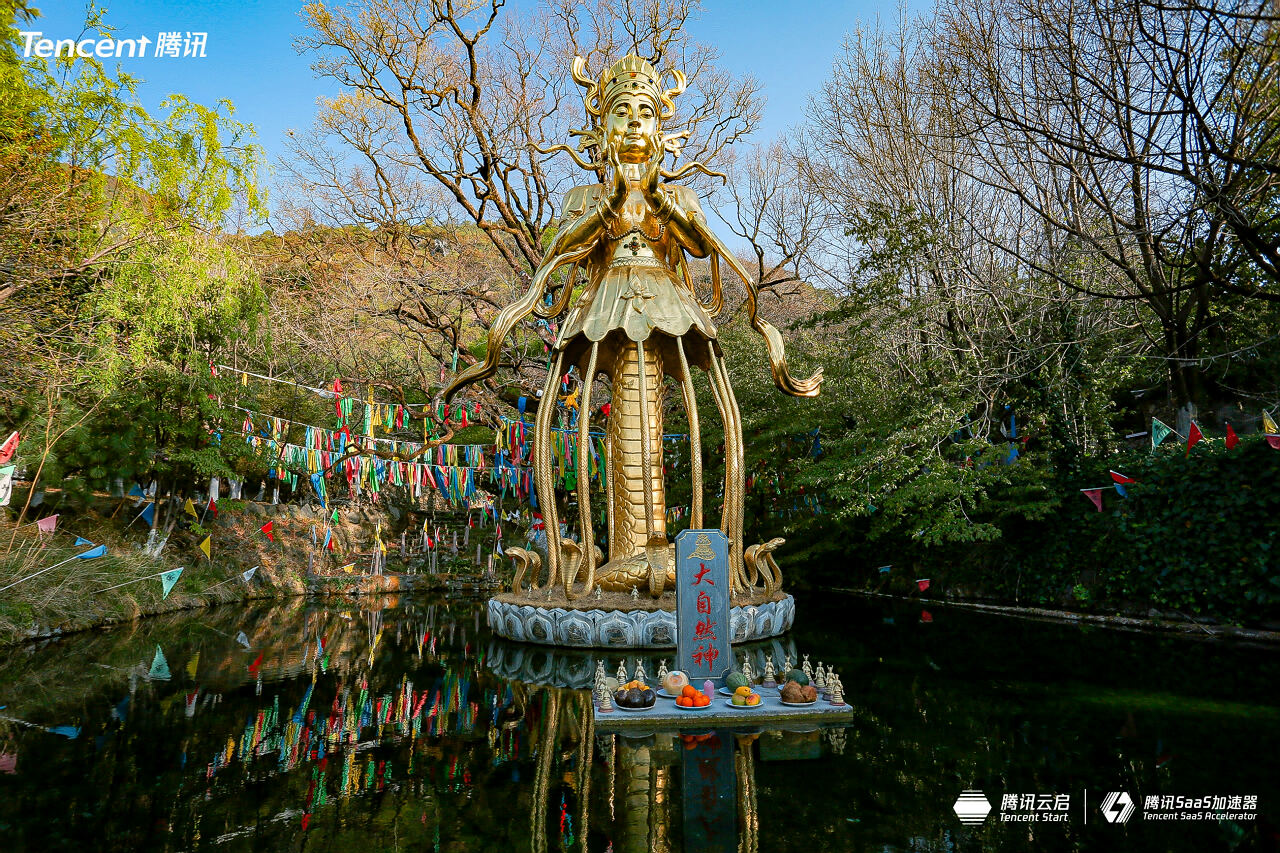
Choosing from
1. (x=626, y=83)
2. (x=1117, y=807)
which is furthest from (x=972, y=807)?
(x=626, y=83)

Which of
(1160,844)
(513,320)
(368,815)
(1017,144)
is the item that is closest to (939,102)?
(1017,144)

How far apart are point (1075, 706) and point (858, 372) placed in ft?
21.1

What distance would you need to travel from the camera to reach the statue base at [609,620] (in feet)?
21.8

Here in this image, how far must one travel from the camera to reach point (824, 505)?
39.5 ft

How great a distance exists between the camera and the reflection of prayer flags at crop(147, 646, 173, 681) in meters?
Result: 5.92

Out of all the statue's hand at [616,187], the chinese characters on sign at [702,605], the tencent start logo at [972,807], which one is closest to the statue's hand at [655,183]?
the statue's hand at [616,187]

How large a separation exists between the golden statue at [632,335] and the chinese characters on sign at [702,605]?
192 centimetres

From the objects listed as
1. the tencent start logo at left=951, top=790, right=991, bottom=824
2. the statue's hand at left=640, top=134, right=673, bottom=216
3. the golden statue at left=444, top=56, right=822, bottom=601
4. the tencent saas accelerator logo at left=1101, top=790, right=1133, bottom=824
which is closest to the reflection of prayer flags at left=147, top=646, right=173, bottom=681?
the golden statue at left=444, top=56, right=822, bottom=601

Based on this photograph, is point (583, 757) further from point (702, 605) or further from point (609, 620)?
point (609, 620)

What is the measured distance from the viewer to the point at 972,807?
3.08 m

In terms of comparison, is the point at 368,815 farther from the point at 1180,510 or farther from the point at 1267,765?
the point at 1180,510

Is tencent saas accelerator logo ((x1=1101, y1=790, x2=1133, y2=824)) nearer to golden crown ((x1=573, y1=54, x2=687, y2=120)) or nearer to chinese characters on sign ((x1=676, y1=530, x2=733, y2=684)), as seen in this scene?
chinese characters on sign ((x1=676, y1=530, x2=733, y2=684))

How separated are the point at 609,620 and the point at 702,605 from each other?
1695 mm

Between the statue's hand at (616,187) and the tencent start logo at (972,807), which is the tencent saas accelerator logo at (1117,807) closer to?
the tencent start logo at (972,807)
